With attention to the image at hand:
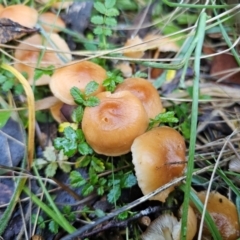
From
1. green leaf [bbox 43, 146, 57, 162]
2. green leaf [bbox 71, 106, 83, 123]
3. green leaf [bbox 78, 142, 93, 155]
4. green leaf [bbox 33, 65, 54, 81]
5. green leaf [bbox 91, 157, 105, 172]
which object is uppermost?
green leaf [bbox 33, 65, 54, 81]

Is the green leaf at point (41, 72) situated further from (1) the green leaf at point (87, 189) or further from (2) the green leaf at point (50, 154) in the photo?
(1) the green leaf at point (87, 189)

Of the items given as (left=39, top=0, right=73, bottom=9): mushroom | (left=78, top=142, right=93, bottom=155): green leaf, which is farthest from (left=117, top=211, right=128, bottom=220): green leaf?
(left=39, top=0, right=73, bottom=9): mushroom

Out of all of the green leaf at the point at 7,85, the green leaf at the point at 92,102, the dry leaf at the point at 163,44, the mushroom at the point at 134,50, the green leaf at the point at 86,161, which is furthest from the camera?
the dry leaf at the point at 163,44

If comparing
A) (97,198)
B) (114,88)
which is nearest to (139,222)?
(97,198)

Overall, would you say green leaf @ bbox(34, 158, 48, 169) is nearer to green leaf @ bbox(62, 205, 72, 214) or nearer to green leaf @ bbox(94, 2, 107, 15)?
green leaf @ bbox(62, 205, 72, 214)

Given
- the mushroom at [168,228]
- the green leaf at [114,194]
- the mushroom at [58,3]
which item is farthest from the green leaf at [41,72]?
the mushroom at [168,228]

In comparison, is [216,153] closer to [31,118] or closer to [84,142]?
[84,142]

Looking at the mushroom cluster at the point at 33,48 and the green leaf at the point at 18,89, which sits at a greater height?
the mushroom cluster at the point at 33,48
